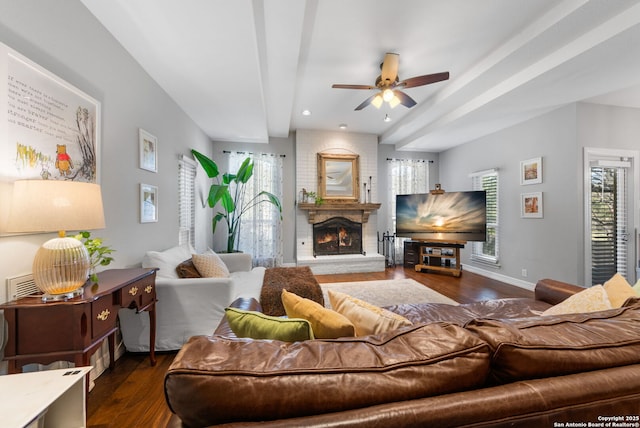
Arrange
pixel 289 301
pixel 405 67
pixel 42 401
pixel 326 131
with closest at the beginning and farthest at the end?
1. pixel 42 401
2. pixel 289 301
3. pixel 405 67
4. pixel 326 131

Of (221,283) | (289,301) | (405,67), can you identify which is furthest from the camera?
(405,67)

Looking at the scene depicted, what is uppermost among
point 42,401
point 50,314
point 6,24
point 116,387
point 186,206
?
point 6,24

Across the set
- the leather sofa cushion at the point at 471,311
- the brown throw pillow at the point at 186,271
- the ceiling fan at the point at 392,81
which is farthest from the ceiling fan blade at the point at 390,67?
the brown throw pillow at the point at 186,271

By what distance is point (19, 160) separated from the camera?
138 centimetres

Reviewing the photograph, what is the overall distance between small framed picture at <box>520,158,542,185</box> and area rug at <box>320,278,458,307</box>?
233 cm

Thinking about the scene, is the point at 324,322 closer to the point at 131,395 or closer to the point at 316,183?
the point at 131,395

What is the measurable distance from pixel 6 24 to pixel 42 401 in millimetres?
1774

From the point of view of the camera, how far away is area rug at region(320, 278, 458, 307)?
3555mm

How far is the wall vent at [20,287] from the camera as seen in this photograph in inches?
52.6

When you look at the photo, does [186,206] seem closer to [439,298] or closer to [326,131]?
[326,131]

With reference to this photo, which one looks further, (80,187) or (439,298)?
(439,298)

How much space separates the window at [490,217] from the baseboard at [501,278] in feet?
0.66

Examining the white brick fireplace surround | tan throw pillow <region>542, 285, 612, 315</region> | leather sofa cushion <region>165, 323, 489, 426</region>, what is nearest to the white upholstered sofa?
leather sofa cushion <region>165, 323, 489, 426</region>

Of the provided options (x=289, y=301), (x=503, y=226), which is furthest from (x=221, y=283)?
(x=503, y=226)
